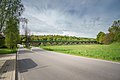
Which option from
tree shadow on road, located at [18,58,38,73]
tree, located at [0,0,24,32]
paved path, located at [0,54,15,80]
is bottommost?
tree shadow on road, located at [18,58,38,73]

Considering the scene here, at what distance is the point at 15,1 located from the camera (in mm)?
23938

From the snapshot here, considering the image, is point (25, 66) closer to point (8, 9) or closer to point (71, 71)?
point (71, 71)

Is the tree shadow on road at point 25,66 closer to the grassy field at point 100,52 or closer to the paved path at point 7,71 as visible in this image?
the paved path at point 7,71

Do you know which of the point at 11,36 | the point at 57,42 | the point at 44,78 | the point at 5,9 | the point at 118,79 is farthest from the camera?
the point at 57,42

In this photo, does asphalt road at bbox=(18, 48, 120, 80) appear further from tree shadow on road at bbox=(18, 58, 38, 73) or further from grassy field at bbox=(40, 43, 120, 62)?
grassy field at bbox=(40, 43, 120, 62)

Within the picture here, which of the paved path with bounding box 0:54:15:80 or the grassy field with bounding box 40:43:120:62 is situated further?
the grassy field with bounding box 40:43:120:62

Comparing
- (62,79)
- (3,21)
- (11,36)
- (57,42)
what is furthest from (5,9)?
(57,42)

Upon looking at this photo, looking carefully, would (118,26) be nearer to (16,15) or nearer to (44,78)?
(16,15)

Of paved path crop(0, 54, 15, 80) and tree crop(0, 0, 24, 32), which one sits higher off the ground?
tree crop(0, 0, 24, 32)

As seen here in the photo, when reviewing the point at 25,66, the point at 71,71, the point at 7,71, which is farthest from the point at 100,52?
the point at 7,71

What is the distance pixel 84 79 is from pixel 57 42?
98.8 metres

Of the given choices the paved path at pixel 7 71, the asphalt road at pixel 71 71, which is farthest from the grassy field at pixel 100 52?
the paved path at pixel 7 71

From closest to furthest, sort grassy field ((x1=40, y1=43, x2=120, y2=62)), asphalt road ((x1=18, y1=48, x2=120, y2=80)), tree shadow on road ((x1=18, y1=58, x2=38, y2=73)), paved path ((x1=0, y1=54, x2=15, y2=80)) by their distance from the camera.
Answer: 1. asphalt road ((x1=18, y1=48, x2=120, y2=80))
2. paved path ((x1=0, y1=54, x2=15, y2=80))
3. tree shadow on road ((x1=18, y1=58, x2=38, y2=73))
4. grassy field ((x1=40, y1=43, x2=120, y2=62))

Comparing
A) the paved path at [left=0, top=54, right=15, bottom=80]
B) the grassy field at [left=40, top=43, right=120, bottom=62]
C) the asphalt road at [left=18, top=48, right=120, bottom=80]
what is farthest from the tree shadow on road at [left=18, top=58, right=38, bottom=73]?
the grassy field at [left=40, top=43, right=120, bottom=62]
